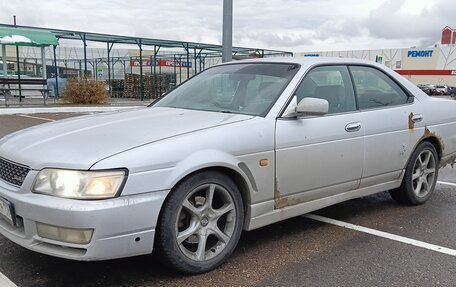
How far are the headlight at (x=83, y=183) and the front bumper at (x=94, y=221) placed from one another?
4 centimetres

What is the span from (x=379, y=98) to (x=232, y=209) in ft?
7.29

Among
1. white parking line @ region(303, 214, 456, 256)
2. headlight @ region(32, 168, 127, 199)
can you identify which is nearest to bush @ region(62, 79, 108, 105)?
white parking line @ region(303, 214, 456, 256)

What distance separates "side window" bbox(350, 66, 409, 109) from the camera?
453 cm

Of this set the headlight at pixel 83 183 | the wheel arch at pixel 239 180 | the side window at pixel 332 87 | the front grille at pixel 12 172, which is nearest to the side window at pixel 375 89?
the side window at pixel 332 87

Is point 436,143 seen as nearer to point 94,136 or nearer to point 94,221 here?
point 94,136

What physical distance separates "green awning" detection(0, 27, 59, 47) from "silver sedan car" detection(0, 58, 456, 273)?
47.6 feet

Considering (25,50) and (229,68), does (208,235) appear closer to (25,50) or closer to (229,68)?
(229,68)

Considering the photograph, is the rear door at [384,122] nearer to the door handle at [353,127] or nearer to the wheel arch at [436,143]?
the door handle at [353,127]

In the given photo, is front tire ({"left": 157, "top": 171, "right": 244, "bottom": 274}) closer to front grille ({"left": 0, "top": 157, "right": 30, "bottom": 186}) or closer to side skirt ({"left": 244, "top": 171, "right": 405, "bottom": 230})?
side skirt ({"left": 244, "top": 171, "right": 405, "bottom": 230})

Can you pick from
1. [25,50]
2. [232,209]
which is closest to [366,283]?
[232,209]

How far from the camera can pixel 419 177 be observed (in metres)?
5.13

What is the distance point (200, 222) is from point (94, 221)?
817mm

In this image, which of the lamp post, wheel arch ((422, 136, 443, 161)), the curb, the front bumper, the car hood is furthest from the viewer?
the curb

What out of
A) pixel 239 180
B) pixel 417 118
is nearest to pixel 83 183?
pixel 239 180
